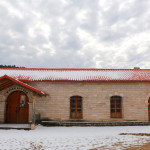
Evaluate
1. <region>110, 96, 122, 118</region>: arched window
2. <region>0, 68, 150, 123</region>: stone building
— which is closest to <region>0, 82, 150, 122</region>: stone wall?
<region>0, 68, 150, 123</region>: stone building

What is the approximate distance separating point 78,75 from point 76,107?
2.43 m

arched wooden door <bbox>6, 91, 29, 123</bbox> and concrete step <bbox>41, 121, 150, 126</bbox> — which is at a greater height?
arched wooden door <bbox>6, 91, 29, 123</bbox>

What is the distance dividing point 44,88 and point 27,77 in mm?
1508

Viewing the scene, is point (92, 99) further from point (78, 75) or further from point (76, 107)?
point (78, 75)

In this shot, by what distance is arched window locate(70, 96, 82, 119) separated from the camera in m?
12.5

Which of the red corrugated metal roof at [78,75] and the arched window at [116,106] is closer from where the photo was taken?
the red corrugated metal roof at [78,75]

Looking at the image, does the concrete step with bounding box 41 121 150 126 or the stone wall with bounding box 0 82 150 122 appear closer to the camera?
the concrete step with bounding box 41 121 150 126

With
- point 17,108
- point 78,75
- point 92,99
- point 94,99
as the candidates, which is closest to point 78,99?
point 92,99

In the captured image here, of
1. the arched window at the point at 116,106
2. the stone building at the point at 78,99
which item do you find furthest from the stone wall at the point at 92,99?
the arched window at the point at 116,106

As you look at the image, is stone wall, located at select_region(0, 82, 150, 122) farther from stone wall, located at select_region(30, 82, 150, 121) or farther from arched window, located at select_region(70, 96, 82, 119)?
arched window, located at select_region(70, 96, 82, 119)

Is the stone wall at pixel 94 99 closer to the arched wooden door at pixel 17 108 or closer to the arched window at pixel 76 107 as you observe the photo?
the arched window at pixel 76 107

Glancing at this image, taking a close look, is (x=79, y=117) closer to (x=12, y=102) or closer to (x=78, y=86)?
(x=78, y=86)

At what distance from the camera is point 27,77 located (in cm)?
1267

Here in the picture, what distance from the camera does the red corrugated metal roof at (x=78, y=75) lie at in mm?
12398
